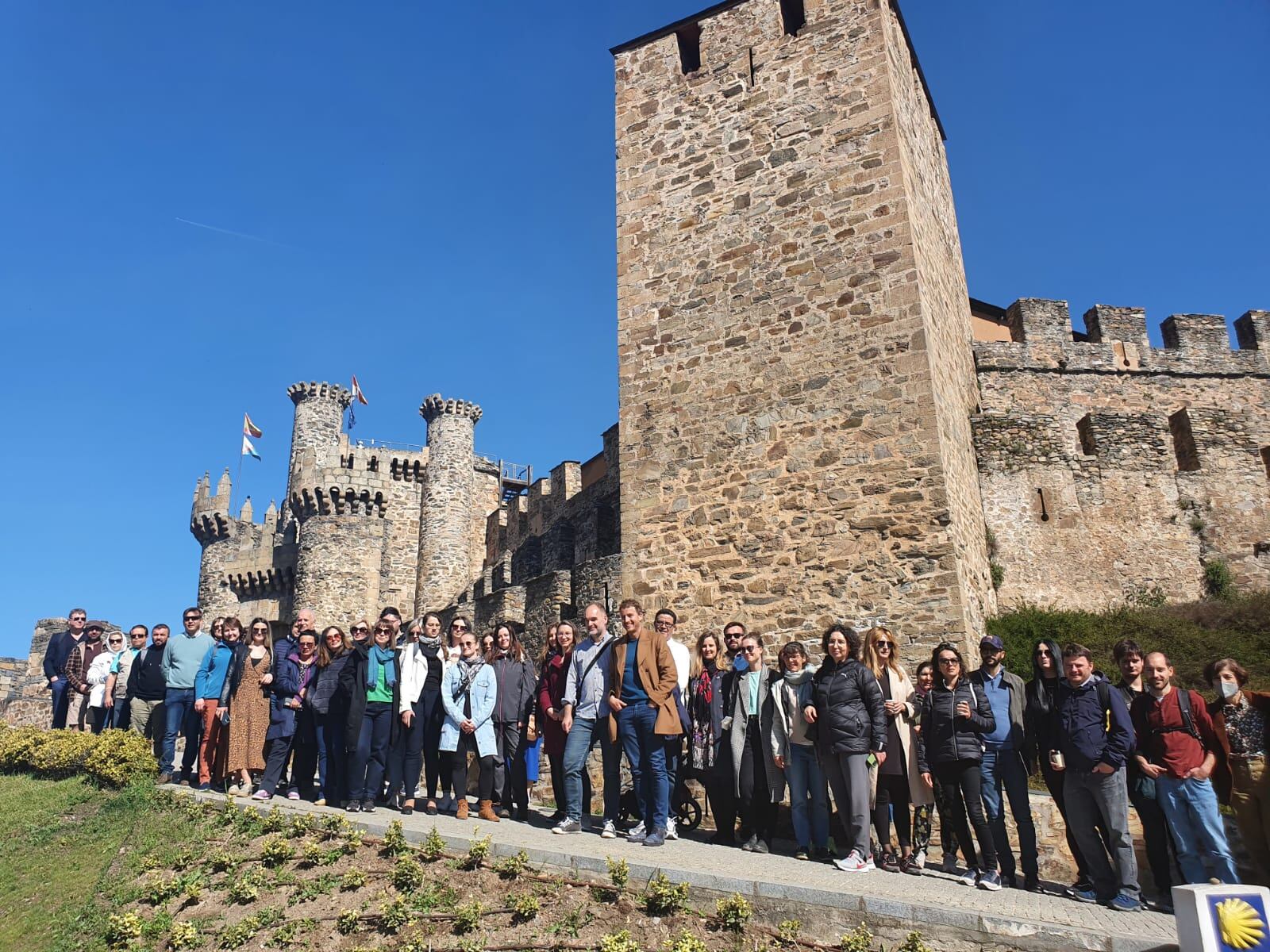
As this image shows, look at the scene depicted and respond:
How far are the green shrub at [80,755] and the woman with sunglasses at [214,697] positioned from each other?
0.52 metres

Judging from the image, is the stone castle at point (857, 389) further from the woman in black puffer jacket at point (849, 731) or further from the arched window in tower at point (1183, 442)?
the woman in black puffer jacket at point (849, 731)

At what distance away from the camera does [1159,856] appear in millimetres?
5895

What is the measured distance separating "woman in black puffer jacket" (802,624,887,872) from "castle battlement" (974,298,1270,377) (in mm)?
11151

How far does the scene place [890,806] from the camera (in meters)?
6.77

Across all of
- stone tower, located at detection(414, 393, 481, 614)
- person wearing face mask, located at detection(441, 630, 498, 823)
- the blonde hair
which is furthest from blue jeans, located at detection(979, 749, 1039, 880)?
stone tower, located at detection(414, 393, 481, 614)

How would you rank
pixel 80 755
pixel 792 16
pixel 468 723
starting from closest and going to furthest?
pixel 468 723 < pixel 80 755 < pixel 792 16

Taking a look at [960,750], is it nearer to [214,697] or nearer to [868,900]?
[868,900]

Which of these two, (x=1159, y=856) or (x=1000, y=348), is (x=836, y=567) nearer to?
(x=1159, y=856)

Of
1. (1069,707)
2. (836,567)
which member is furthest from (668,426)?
(1069,707)

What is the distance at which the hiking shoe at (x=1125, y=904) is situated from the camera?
556 centimetres

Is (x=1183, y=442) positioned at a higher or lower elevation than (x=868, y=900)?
higher

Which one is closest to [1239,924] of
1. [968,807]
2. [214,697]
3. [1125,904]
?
[1125,904]

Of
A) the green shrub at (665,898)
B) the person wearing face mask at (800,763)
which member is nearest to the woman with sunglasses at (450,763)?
the person wearing face mask at (800,763)

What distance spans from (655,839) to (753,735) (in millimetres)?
1035
